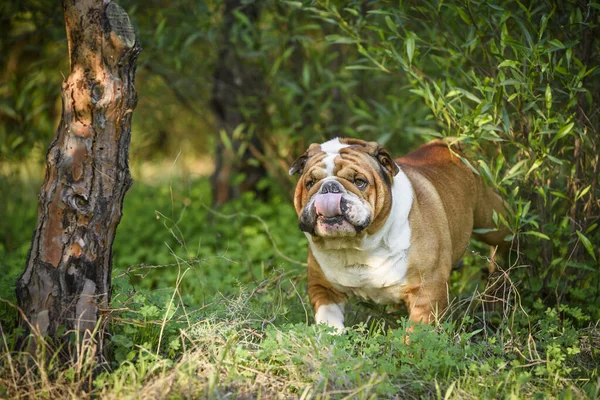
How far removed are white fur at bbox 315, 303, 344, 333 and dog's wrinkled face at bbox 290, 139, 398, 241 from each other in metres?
0.49

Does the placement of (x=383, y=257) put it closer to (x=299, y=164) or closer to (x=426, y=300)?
(x=426, y=300)

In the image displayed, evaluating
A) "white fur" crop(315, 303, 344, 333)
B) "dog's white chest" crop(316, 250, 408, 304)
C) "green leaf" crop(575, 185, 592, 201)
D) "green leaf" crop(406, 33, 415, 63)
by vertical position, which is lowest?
"white fur" crop(315, 303, 344, 333)

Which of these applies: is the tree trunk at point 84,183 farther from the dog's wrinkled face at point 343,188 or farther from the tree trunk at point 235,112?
the tree trunk at point 235,112

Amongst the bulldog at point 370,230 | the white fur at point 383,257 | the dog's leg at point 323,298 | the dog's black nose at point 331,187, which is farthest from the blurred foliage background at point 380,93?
the dog's leg at point 323,298

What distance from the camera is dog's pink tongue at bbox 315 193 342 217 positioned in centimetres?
396

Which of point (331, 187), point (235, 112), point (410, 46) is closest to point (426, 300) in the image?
point (331, 187)

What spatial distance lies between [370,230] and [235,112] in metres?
4.41

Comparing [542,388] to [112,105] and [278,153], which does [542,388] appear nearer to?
[112,105]

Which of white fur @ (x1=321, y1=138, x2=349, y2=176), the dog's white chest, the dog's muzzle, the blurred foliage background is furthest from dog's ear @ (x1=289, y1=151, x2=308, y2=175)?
the blurred foliage background

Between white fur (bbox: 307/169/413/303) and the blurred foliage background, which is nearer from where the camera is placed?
white fur (bbox: 307/169/413/303)

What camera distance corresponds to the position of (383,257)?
4301 mm

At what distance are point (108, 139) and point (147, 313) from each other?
936 mm

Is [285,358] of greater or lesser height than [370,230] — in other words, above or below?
below

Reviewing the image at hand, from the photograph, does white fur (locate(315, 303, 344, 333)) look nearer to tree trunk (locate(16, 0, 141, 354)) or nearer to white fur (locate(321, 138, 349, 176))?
white fur (locate(321, 138, 349, 176))
